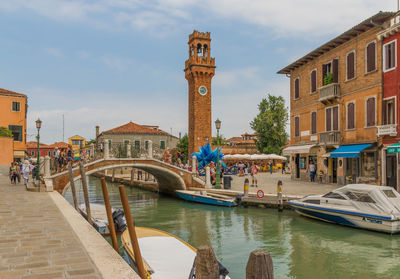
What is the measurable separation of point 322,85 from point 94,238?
63.6 ft

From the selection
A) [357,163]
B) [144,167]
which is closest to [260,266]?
[357,163]

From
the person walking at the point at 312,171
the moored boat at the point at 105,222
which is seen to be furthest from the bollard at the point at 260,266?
the person walking at the point at 312,171

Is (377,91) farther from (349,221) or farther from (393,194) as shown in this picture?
(349,221)

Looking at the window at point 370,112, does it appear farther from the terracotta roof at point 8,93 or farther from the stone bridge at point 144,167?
the terracotta roof at point 8,93

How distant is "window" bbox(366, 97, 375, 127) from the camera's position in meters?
17.9

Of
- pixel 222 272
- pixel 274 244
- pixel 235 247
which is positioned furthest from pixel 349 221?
pixel 222 272

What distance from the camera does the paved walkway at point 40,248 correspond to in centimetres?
453

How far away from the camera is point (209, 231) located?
1364 centimetres

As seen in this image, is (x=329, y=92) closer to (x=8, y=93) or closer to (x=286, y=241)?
(x=286, y=241)

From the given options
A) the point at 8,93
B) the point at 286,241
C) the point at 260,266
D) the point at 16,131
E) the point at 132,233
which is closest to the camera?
the point at 260,266

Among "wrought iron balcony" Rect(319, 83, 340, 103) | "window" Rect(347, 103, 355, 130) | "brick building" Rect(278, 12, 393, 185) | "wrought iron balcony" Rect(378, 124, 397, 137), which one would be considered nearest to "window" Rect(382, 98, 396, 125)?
"brick building" Rect(278, 12, 393, 185)

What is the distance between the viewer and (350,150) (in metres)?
18.7

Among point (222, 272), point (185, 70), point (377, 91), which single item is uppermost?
point (185, 70)

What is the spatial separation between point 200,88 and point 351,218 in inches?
1327
